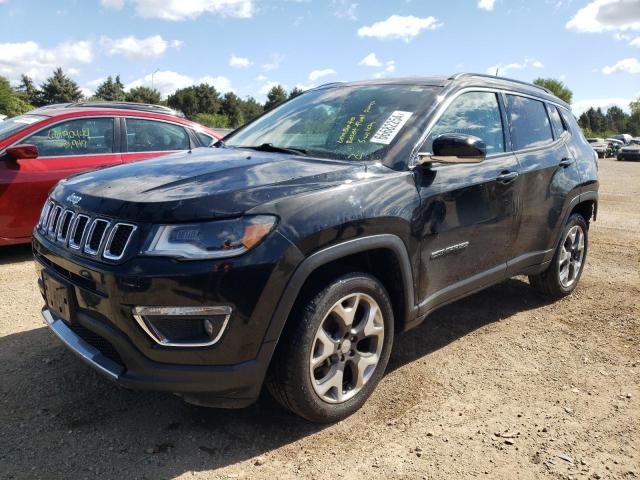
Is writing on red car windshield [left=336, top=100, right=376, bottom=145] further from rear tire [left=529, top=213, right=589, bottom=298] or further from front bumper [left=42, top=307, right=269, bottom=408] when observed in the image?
rear tire [left=529, top=213, right=589, bottom=298]

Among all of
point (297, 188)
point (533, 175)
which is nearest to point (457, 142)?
point (297, 188)

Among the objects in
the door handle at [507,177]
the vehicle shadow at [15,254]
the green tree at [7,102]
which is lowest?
the vehicle shadow at [15,254]

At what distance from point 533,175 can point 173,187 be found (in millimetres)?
2644

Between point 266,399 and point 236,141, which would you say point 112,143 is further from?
point 266,399

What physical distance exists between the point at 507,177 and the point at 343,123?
1164 millimetres

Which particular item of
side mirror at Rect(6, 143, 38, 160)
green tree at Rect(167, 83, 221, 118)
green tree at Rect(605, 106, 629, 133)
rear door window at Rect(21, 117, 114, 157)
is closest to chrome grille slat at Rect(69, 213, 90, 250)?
side mirror at Rect(6, 143, 38, 160)

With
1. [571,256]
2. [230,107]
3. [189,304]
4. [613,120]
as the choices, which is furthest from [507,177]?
[613,120]

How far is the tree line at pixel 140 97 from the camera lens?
5599cm

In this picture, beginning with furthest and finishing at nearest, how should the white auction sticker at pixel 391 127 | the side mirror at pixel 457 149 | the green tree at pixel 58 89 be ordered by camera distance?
the green tree at pixel 58 89 → the white auction sticker at pixel 391 127 → the side mirror at pixel 457 149

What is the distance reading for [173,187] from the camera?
248 cm

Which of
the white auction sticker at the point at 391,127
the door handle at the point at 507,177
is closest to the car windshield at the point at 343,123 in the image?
the white auction sticker at the point at 391,127

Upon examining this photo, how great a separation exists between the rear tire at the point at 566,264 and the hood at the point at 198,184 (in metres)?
2.51

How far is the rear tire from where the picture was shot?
4.57 meters

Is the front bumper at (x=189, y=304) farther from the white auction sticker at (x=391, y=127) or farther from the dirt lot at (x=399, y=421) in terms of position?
the white auction sticker at (x=391, y=127)
